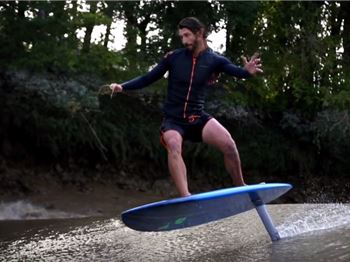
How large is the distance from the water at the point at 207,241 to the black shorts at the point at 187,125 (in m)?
1.04

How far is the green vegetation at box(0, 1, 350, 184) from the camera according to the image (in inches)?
476

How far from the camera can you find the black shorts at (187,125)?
223 inches

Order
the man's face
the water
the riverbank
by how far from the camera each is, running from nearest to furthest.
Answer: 1. the water
2. the man's face
3. the riverbank

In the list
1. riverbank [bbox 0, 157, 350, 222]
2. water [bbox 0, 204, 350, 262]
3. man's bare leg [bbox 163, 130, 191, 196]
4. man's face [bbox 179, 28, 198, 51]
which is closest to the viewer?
water [bbox 0, 204, 350, 262]

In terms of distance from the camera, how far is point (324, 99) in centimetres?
1503

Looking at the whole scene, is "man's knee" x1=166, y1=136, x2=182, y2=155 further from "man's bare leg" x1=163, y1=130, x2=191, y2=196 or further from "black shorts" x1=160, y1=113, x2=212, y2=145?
"black shorts" x1=160, y1=113, x2=212, y2=145

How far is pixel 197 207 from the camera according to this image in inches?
214

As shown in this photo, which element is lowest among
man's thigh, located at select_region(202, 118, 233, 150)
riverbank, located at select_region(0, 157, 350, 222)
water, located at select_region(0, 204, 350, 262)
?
riverbank, located at select_region(0, 157, 350, 222)

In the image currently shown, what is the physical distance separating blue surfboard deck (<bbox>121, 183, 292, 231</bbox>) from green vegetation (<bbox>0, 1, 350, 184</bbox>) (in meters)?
6.74

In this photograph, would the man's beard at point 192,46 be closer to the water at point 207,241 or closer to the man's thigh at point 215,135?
the man's thigh at point 215,135

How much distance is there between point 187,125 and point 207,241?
125 cm

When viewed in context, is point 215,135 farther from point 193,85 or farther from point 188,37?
point 188,37

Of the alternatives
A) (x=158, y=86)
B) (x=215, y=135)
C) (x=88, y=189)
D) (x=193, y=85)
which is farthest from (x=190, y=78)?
(x=88, y=189)

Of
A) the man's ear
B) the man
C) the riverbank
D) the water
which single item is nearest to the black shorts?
the man
